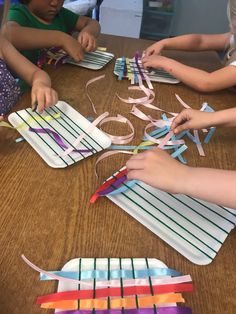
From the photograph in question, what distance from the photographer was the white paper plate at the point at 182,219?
0.53m

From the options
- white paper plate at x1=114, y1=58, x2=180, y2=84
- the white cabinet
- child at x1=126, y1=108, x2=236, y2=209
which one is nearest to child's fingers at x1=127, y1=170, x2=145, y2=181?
child at x1=126, y1=108, x2=236, y2=209

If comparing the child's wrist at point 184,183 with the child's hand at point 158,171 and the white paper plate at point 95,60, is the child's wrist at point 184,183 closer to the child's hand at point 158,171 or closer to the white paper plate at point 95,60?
the child's hand at point 158,171

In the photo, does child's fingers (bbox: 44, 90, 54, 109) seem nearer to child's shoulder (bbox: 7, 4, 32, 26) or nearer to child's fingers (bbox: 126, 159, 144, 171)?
child's fingers (bbox: 126, 159, 144, 171)

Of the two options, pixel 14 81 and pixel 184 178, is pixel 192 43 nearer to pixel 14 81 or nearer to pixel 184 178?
pixel 14 81

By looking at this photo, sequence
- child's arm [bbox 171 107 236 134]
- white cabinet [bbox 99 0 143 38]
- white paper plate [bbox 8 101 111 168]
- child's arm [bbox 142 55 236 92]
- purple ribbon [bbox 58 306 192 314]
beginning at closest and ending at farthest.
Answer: purple ribbon [bbox 58 306 192 314], white paper plate [bbox 8 101 111 168], child's arm [bbox 171 107 236 134], child's arm [bbox 142 55 236 92], white cabinet [bbox 99 0 143 38]

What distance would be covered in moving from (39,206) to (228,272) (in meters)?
0.31

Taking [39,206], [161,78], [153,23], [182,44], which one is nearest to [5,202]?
[39,206]

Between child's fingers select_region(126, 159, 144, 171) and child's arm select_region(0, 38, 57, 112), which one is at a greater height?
child's fingers select_region(126, 159, 144, 171)

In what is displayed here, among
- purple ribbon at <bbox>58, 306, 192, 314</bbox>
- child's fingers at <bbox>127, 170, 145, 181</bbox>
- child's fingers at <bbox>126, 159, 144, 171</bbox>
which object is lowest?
purple ribbon at <bbox>58, 306, 192, 314</bbox>

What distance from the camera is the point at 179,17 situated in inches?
124

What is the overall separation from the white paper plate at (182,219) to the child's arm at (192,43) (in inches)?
28.4

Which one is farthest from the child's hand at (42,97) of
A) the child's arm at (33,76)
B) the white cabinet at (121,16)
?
the white cabinet at (121,16)

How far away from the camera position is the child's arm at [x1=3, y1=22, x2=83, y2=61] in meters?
1.09

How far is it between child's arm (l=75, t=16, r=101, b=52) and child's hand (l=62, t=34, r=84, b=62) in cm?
3
